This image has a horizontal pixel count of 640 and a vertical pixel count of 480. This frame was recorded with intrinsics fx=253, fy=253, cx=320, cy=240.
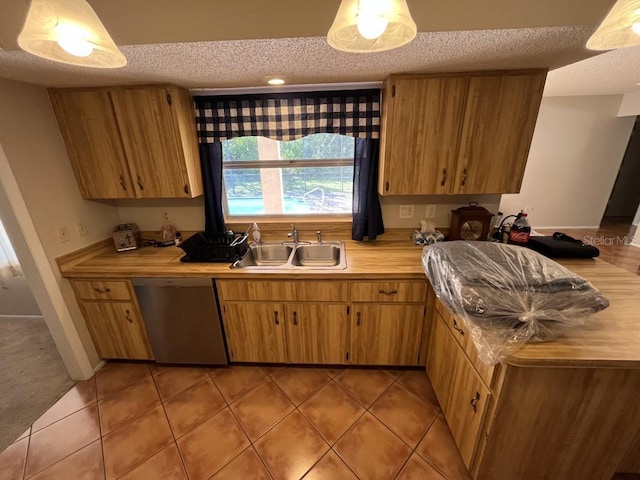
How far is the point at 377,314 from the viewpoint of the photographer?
1.71 metres

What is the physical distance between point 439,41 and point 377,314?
4.97 feet

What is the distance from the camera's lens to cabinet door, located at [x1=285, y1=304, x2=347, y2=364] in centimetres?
173

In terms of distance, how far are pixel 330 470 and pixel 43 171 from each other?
2.52 meters

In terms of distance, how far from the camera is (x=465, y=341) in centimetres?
128

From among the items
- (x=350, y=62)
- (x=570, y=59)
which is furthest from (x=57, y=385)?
(x=570, y=59)

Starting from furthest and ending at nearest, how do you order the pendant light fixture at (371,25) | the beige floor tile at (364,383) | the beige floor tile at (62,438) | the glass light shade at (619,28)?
the beige floor tile at (364,383), the beige floor tile at (62,438), the glass light shade at (619,28), the pendant light fixture at (371,25)

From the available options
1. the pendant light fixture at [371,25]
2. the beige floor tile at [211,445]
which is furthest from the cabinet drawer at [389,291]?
the pendant light fixture at [371,25]

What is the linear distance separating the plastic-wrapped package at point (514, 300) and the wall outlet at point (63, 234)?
2472mm

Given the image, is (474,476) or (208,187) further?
(208,187)

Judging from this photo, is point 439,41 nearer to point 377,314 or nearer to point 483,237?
point 483,237

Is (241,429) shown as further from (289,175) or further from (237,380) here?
(289,175)

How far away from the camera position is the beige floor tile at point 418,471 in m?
1.30

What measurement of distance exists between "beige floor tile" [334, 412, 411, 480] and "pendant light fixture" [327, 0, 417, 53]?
6.23 feet

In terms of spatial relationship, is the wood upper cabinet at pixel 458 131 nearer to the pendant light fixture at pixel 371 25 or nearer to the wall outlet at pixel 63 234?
the pendant light fixture at pixel 371 25
